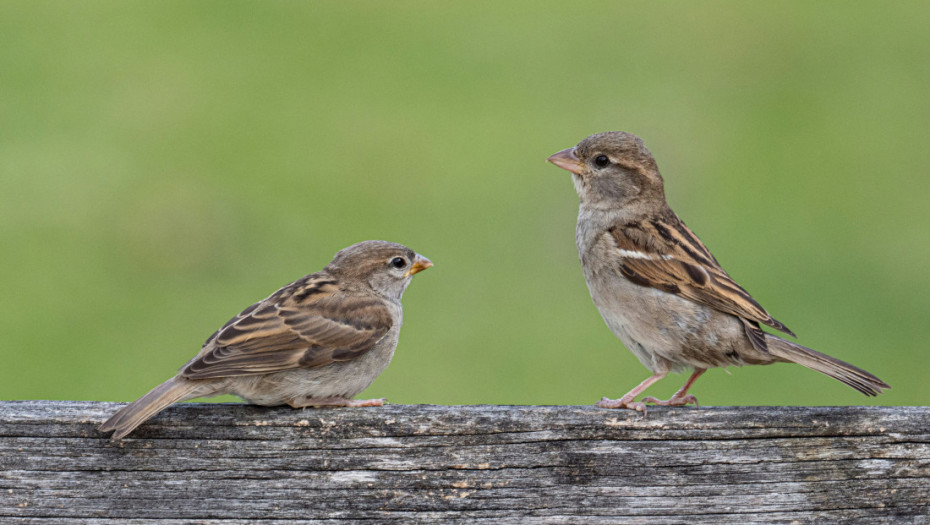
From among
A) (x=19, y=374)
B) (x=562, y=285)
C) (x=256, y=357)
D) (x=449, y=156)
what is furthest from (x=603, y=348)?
(x=256, y=357)

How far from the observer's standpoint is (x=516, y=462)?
9.29 feet

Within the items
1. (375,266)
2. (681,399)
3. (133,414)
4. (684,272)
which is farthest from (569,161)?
(133,414)

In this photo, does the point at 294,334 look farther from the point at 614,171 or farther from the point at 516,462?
the point at 614,171

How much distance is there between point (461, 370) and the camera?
21.8ft

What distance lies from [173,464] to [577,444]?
0.94 metres

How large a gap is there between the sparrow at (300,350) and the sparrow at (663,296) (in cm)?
84

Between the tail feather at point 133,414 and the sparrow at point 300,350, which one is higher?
the sparrow at point 300,350

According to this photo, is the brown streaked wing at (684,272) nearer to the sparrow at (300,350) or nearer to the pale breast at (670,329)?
the pale breast at (670,329)

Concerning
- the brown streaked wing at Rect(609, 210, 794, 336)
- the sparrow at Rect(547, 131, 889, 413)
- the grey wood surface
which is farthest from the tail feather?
the brown streaked wing at Rect(609, 210, 794, 336)

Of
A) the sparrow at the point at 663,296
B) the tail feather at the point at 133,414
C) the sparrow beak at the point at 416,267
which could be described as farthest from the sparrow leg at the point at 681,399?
the tail feather at the point at 133,414

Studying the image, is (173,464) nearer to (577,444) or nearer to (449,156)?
(577,444)

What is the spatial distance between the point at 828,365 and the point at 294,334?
1663 millimetres

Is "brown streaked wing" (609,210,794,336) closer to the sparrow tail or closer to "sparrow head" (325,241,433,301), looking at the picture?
the sparrow tail

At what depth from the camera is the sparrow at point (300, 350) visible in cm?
342
